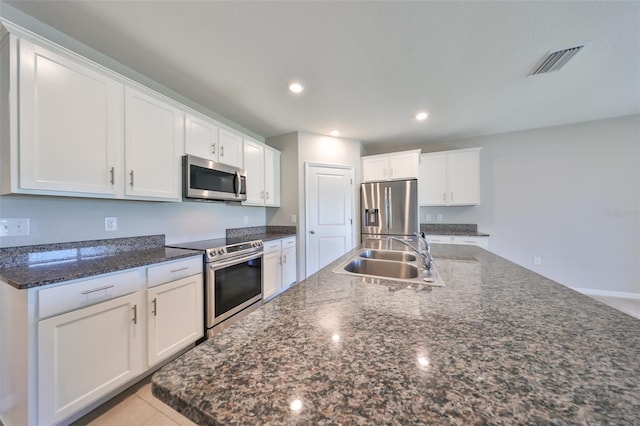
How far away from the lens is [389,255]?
5.82 ft

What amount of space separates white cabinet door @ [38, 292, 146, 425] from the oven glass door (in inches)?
21.9

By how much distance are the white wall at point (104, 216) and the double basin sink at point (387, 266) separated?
1810 millimetres

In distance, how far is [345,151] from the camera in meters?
3.74

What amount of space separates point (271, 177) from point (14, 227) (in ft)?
7.59

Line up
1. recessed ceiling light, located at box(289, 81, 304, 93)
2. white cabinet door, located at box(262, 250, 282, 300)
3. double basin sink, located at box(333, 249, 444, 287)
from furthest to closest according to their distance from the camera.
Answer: white cabinet door, located at box(262, 250, 282, 300) → recessed ceiling light, located at box(289, 81, 304, 93) → double basin sink, located at box(333, 249, 444, 287)

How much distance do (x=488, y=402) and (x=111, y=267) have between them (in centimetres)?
178

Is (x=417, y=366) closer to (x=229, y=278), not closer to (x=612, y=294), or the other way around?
(x=229, y=278)

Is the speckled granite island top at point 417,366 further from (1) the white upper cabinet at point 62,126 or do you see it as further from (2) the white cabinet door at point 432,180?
(2) the white cabinet door at point 432,180

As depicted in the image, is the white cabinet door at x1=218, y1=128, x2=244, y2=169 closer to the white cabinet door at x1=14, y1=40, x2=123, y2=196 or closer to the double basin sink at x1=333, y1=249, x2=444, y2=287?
the white cabinet door at x1=14, y1=40, x2=123, y2=196

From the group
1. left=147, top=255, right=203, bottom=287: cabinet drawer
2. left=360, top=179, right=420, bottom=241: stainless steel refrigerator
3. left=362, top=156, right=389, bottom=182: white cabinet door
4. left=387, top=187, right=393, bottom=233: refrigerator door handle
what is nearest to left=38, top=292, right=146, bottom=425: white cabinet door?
left=147, top=255, right=203, bottom=287: cabinet drawer

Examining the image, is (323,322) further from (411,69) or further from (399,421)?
(411,69)

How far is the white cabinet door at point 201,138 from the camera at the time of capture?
82.1 inches

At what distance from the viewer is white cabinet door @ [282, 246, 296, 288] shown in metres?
3.05

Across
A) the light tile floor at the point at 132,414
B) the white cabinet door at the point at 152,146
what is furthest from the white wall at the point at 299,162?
the light tile floor at the point at 132,414
